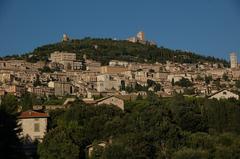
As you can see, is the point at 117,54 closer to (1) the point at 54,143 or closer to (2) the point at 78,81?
(2) the point at 78,81

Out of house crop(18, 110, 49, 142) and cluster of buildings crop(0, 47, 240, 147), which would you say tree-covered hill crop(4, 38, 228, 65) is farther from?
house crop(18, 110, 49, 142)

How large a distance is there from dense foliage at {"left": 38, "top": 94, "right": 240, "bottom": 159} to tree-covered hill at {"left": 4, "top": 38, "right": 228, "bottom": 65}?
8709cm

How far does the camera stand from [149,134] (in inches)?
1154

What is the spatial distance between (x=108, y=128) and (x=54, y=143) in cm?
424

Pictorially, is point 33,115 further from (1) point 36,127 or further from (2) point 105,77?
(2) point 105,77

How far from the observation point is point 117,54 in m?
130

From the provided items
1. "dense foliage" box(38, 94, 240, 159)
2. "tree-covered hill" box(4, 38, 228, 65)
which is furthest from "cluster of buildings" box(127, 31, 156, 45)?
"dense foliage" box(38, 94, 240, 159)

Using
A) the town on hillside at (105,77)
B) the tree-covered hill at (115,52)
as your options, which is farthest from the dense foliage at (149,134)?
the tree-covered hill at (115,52)

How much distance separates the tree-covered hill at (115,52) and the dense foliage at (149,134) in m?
87.1

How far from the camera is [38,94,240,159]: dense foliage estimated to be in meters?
28.0

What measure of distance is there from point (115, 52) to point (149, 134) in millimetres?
100487

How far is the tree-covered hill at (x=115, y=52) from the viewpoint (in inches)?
5000

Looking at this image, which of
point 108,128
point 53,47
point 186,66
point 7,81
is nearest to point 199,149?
point 108,128

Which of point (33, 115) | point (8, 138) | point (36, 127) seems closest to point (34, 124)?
point (36, 127)
